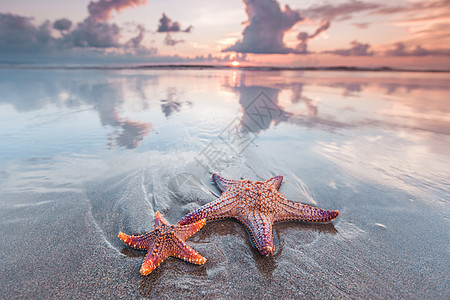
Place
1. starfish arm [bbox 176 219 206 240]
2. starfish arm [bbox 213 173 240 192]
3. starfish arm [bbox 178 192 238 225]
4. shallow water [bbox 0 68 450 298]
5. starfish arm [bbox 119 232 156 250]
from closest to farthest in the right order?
shallow water [bbox 0 68 450 298], starfish arm [bbox 119 232 156 250], starfish arm [bbox 176 219 206 240], starfish arm [bbox 178 192 238 225], starfish arm [bbox 213 173 240 192]

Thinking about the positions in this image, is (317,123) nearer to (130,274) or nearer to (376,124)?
(376,124)

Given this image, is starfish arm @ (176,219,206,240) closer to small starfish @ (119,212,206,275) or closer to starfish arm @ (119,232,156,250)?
small starfish @ (119,212,206,275)

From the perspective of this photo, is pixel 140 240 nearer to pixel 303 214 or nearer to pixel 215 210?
pixel 215 210

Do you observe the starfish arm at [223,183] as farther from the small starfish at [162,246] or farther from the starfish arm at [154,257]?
the starfish arm at [154,257]

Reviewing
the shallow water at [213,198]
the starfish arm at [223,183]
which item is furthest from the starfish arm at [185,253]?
the starfish arm at [223,183]

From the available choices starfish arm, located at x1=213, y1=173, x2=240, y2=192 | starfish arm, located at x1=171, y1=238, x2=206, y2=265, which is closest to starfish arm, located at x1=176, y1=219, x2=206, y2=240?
starfish arm, located at x1=171, y1=238, x2=206, y2=265

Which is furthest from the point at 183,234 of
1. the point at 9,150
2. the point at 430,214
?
the point at 9,150

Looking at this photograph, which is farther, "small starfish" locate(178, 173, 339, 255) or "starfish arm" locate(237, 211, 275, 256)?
"small starfish" locate(178, 173, 339, 255)
